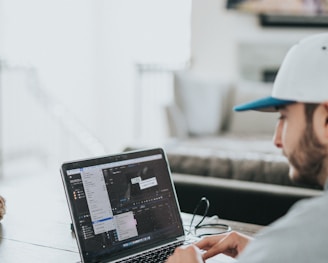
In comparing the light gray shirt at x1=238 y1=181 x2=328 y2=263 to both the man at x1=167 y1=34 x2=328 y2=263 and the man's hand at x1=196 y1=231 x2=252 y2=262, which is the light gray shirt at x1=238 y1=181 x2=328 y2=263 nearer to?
the man at x1=167 y1=34 x2=328 y2=263

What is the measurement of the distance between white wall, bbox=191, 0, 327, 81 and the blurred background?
0.03 ft

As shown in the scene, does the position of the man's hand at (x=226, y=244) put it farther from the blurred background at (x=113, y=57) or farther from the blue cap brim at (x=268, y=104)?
the blurred background at (x=113, y=57)

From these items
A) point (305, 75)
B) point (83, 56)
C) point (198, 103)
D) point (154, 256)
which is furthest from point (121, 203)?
point (83, 56)

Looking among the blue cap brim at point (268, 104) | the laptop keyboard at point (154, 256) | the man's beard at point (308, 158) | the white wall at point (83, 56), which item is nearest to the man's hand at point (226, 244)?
the laptop keyboard at point (154, 256)

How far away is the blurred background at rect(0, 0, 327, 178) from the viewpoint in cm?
518

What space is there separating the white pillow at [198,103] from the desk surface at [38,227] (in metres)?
2.42

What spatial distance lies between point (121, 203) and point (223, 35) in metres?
4.44

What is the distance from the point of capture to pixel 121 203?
1.45 m

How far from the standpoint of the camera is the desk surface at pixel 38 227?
4.68ft

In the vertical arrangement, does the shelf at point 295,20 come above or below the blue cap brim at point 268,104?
above

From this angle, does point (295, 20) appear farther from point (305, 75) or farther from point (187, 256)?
point (187, 256)

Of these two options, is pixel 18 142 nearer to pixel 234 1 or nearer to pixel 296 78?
pixel 234 1

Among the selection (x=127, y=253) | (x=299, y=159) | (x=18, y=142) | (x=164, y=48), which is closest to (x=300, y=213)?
(x=299, y=159)

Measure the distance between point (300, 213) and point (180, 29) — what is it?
5.02 metres
